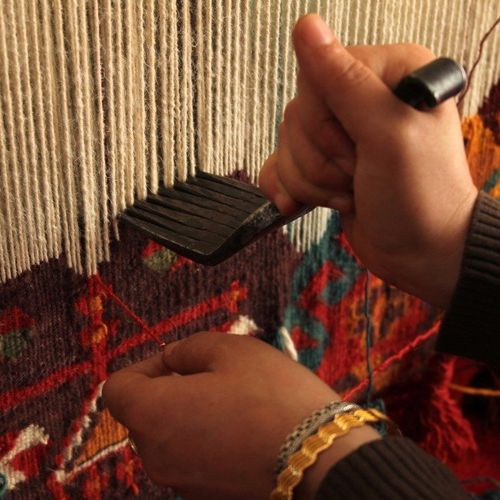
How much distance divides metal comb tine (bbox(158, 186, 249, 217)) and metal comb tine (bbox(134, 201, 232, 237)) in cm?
2

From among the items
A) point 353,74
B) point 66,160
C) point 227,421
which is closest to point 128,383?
point 227,421

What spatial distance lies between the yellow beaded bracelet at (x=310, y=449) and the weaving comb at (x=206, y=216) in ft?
0.57

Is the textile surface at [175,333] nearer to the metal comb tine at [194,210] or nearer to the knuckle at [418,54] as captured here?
the metal comb tine at [194,210]

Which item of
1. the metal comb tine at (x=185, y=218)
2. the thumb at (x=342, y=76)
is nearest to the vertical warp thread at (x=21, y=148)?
the metal comb tine at (x=185, y=218)

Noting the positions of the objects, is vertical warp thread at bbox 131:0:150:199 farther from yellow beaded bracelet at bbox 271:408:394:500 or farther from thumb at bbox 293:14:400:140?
yellow beaded bracelet at bbox 271:408:394:500

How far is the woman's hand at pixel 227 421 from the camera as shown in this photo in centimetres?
53

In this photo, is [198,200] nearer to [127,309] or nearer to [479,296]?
[127,309]

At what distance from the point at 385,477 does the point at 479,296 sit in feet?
0.68

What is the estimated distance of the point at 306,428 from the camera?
0.54 metres

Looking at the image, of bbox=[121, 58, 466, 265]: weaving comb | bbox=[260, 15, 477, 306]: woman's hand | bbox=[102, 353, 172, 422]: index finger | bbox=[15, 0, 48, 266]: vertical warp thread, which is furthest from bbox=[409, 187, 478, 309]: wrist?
bbox=[15, 0, 48, 266]: vertical warp thread

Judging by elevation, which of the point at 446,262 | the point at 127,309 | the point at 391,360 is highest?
the point at 446,262

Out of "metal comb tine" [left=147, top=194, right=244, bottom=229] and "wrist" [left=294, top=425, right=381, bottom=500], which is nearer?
"wrist" [left=294, top=425, right=381, bottom=500]

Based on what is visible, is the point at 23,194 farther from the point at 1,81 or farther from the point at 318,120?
the point at 318,120

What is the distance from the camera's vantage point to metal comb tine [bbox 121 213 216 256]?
63 centimetres
